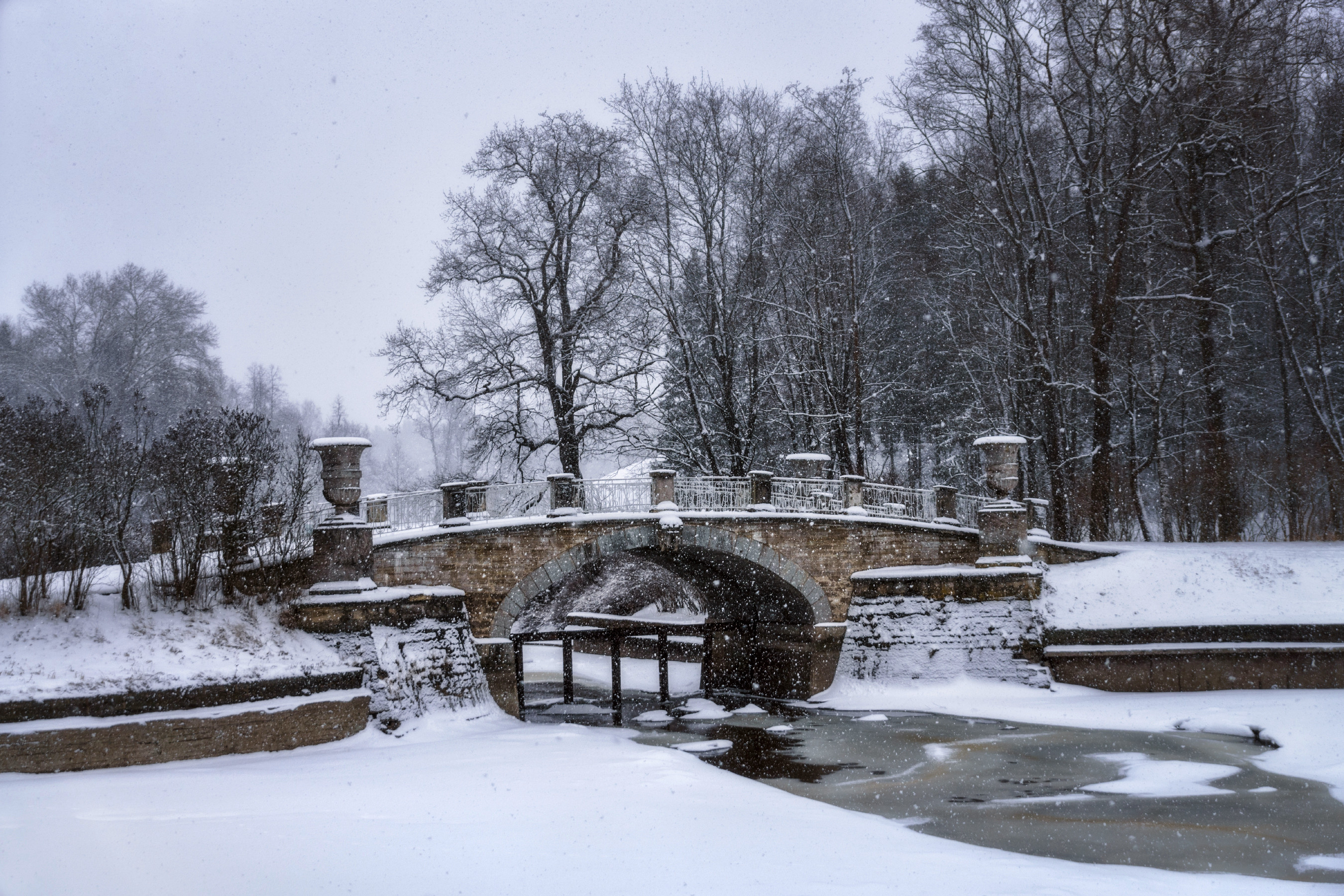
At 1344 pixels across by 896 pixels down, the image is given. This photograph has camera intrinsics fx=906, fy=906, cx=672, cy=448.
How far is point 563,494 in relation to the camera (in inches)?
606

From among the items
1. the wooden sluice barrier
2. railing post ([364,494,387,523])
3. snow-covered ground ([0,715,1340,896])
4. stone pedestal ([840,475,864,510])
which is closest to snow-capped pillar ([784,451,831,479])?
stone pedestal ([840,475,864,510])

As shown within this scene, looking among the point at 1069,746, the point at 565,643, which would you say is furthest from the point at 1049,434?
the point at 565,643

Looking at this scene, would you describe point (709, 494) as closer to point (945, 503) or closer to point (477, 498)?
point (477, 498)

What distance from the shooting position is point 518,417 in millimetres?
20641

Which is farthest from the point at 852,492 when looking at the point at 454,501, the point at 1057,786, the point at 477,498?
the point at 1057,786

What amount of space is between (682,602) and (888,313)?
34.3 ft

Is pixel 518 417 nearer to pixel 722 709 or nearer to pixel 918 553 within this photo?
pixel 722 709

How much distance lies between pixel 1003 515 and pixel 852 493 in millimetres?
2686

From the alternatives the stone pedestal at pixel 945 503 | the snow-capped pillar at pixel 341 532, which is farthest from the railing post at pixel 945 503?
the snow-capped pillar at pixel 341 532

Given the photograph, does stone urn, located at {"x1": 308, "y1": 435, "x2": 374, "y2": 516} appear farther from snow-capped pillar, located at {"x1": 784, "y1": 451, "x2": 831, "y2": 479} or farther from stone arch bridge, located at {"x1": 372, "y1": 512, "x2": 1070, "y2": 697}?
snow-capped pillar, located at {"x1": 784, "y1": 451, "x2": 831, "y2": 479}

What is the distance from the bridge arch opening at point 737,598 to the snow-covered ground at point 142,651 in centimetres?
382

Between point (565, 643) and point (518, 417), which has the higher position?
point (518, 417)

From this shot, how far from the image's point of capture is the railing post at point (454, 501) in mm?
14688

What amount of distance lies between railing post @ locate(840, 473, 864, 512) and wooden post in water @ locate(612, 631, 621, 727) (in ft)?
17.8
